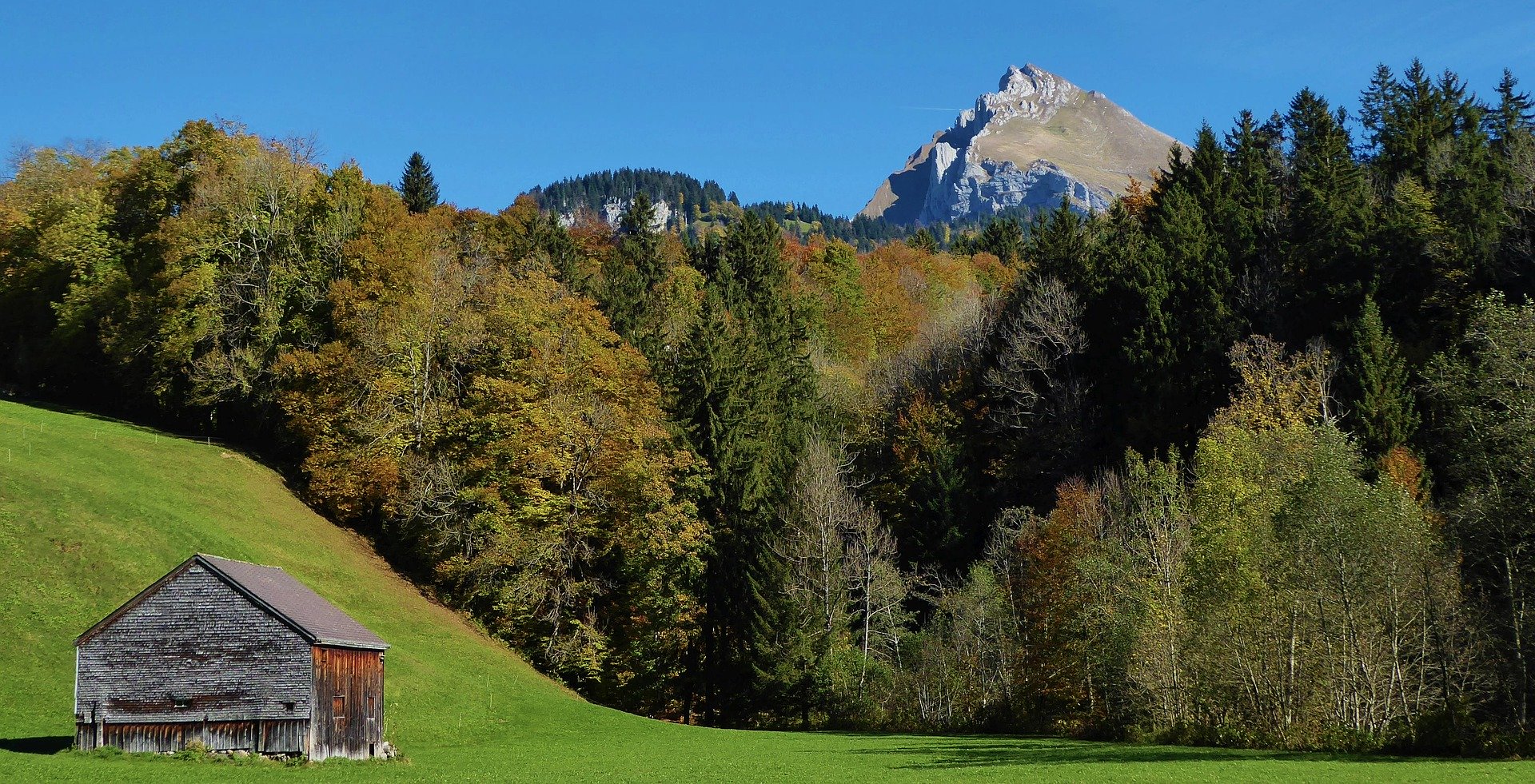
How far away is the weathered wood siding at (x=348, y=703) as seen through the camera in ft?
127

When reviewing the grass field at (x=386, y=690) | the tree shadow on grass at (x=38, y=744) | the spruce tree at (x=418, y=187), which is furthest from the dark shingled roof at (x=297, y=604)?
the spruce tree at (x=418, y=187)

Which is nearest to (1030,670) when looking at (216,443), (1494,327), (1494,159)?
(1494,327)

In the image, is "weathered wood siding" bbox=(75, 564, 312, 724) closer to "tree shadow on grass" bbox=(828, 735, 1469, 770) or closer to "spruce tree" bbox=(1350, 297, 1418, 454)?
"tree shadow on grass" bbox=(828, 735, 1469, 770)

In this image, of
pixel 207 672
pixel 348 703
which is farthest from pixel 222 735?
pixel 348 703

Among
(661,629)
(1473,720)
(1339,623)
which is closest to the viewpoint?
(1473,720)

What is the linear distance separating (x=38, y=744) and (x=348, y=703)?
358 inches

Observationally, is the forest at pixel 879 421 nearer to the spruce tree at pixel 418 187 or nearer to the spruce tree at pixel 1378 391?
the spruce tree at pixel 1378 391

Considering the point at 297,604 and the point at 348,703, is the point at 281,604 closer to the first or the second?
the point at 297,604

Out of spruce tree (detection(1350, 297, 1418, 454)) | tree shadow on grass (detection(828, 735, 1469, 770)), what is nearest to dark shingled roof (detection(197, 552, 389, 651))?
tree shadow on grass (detection(828, 735, 1469, 770))

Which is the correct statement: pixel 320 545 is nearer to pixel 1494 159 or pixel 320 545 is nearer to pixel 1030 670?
pixel 1030 670

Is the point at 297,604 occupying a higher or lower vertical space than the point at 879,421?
lower

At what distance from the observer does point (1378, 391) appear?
6075 centimetres

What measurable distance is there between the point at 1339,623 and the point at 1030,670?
21242mm

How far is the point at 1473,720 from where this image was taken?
37.3 m
